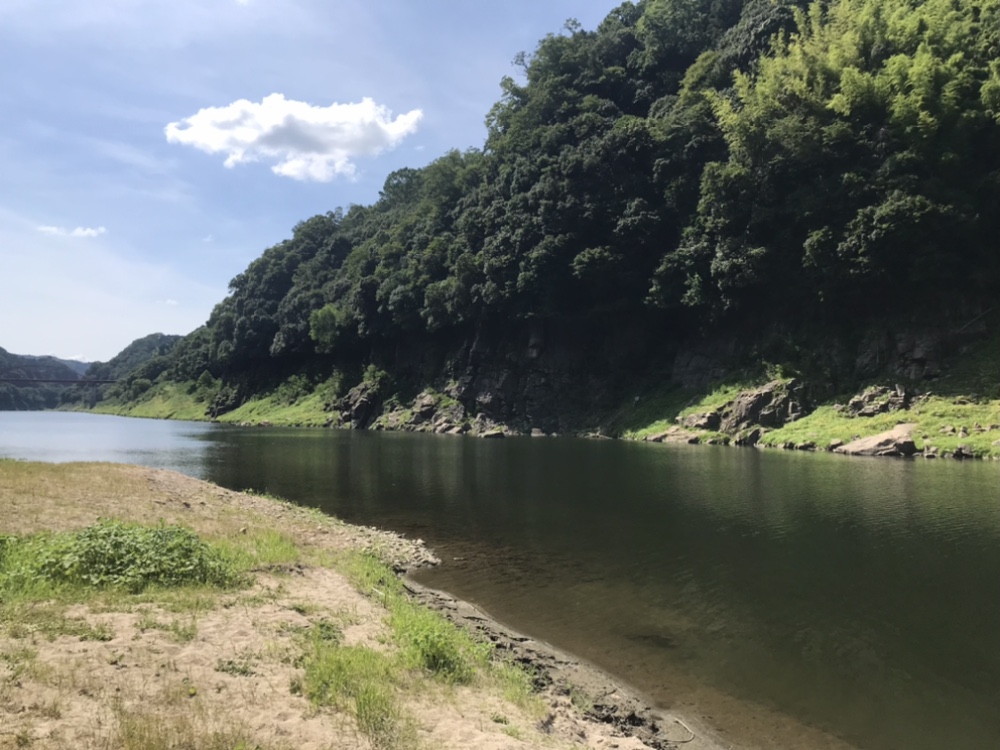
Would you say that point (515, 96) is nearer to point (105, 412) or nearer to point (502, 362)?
point (502, 362)

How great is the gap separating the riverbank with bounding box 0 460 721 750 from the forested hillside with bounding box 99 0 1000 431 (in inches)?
2005

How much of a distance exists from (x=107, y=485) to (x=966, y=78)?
66.2 metres

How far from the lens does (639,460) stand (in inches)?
1770

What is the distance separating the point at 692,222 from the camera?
7044cm

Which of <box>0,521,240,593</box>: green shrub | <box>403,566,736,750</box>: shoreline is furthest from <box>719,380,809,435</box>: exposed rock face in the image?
<box>0,521,240,593</box>: green shrub

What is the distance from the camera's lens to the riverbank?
724cm

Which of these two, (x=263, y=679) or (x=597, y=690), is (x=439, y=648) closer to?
(x=263, y=679)

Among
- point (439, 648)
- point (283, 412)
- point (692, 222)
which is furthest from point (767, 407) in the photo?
point (283, 412)

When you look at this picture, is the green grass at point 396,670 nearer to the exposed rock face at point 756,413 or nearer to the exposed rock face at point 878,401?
the exposed rock face at point 878,401

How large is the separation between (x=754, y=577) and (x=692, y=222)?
59690 mm

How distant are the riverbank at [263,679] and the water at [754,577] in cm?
153

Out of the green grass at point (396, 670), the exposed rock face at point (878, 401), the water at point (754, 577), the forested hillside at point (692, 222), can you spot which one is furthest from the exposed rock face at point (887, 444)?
the green grass at point (396, 670)

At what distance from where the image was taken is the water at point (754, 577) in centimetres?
1072

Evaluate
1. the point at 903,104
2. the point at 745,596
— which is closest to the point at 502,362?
the point at 903,104
